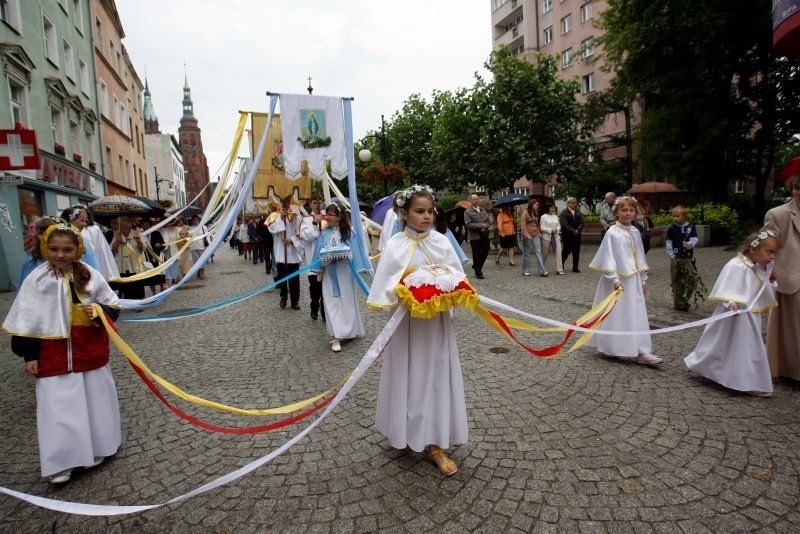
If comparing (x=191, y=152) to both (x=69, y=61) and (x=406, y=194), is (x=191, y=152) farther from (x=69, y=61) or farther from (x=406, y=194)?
(x=406, y=194)

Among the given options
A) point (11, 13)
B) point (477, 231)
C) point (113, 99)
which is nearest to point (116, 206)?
point (11, 13)

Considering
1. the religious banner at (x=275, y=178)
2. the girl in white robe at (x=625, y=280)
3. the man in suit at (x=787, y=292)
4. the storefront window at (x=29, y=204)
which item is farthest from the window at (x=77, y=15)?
the man in suit at (x=787, y=292)

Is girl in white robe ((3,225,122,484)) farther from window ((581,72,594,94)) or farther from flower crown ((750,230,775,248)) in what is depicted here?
window ((581,72,594,94))

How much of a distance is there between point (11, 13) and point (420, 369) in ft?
61.0

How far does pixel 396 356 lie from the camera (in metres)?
3.12

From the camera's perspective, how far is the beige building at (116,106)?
24.0 meters

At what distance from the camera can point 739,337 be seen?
13.7 feet

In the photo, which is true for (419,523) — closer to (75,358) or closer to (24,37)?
(75,358)

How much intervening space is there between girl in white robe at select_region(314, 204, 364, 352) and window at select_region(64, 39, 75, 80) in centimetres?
1945

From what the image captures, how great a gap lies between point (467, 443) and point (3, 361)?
20.1 feet

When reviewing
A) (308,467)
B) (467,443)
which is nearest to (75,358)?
(308,467)

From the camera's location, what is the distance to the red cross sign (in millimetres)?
5434

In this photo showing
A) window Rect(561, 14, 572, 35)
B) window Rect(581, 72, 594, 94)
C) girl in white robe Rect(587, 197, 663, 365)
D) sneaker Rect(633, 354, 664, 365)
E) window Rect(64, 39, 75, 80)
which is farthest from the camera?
window Rect(561, 14, 572, 35)

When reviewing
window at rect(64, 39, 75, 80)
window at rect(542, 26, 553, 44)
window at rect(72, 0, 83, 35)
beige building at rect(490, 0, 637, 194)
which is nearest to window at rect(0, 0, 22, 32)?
window at rect(64, 39, 75, 80)
